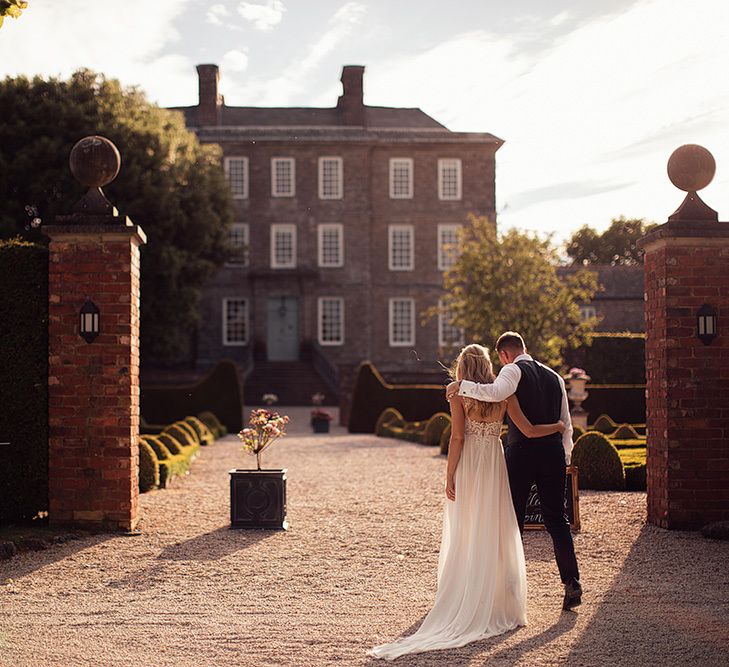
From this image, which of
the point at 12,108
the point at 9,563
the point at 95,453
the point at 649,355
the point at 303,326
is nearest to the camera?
the point at 9,563

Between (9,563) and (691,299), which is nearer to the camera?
(9,563)

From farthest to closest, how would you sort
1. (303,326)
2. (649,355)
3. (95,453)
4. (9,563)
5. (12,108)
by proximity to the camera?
(303,326) → (12,108) → (649,355) → (95,453) → (9,563)

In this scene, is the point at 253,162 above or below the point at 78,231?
above

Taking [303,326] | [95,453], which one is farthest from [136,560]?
[303,326]

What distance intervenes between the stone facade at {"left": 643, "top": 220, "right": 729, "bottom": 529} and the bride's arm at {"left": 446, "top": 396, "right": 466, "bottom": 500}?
11.3 feet

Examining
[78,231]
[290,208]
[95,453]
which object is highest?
[290,208]

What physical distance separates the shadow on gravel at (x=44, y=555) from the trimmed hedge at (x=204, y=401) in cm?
1533

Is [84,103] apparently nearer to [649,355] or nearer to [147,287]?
[147,287]

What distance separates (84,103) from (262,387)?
11093 mm

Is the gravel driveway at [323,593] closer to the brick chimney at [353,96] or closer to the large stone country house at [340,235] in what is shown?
the large stone country house at [340,235]

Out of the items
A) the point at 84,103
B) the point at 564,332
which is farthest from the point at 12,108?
the point at 564,332

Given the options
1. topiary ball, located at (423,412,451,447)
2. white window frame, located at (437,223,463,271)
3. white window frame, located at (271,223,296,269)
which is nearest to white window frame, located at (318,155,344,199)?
white window frame, located at (271,223,296,269)

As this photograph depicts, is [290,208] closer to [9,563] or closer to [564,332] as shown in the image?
[564,332]

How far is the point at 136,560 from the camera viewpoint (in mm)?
7355
